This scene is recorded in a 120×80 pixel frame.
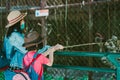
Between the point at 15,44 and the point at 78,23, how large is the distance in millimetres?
1156

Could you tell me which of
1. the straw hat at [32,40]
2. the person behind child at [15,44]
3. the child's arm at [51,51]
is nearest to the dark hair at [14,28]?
the person behind child at [15,44]

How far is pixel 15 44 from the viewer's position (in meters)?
3.95

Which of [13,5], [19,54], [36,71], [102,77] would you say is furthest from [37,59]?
[13,5]

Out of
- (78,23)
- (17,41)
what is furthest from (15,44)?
(78,23)

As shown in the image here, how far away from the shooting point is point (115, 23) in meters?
4.37

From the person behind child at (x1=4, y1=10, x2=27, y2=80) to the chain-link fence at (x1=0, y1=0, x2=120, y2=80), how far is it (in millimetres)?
1000

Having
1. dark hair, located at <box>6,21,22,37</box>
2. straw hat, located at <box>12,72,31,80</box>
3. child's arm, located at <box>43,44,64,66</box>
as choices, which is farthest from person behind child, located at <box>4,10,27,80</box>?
child's arm, located at <box>43,44,64,66</box>

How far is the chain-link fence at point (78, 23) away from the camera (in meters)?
4.43

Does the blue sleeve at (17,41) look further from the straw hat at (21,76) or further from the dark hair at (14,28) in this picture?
the straw hat at (21,76)

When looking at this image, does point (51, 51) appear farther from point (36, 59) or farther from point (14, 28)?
point (14, 28)

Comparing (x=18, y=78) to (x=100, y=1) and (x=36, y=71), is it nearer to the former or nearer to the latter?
(x=36, y=71)

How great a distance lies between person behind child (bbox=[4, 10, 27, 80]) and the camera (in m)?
3.93

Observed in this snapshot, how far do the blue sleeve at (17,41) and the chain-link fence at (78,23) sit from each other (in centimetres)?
105

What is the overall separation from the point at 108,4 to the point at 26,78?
1.49 meters
